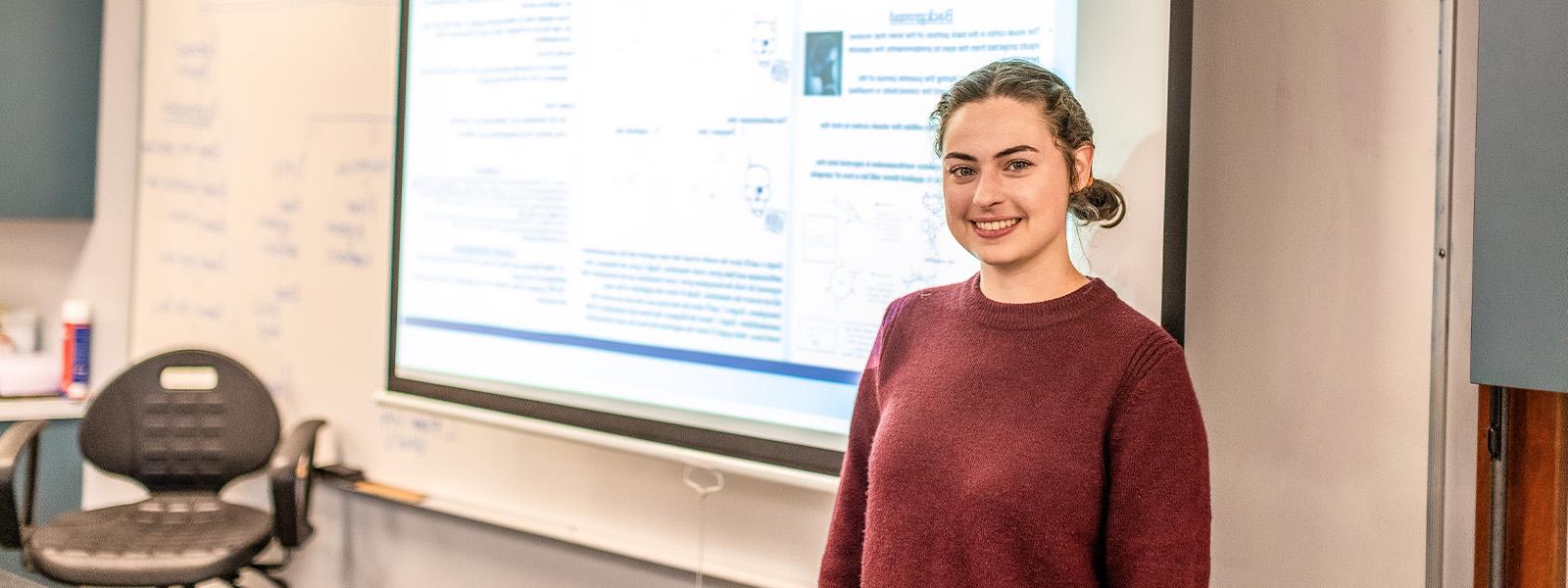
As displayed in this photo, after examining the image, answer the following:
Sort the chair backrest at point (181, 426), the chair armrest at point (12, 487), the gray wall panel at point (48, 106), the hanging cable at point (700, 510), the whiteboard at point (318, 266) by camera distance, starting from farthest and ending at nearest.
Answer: the gray wall panel at point (48, 106) < the chair backrest at point (181, 426) < the chair armrest at point (12, 487) < the whiteboard at point (318, 266) < the hanging cable at point (700, 510)

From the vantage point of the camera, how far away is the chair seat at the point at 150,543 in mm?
2246

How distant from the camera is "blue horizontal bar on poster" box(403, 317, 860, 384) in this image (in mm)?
1760

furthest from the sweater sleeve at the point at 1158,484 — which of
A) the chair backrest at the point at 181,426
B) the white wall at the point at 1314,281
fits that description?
the chair backrest at the point at 181,426

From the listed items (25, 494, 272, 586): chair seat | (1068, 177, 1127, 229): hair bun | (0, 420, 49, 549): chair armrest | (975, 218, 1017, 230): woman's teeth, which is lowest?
(25, 494, 272, 586): chair seat

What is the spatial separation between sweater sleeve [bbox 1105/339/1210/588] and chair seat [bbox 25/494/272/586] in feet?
6.21

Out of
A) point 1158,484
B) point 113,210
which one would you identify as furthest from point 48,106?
point 1158,484

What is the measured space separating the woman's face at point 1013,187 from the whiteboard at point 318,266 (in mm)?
910

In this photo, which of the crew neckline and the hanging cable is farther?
the hanging cable

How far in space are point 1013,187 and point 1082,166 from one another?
10cm

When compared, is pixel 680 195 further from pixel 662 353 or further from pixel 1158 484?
pixel 1158 484

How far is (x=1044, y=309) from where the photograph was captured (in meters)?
1.22

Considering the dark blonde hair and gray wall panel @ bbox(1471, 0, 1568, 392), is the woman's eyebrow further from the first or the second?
gray wall panel @ bbox(1471, 0, 1568, 392)

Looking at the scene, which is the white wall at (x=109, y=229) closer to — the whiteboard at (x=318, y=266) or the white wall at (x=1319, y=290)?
the whiteboard at (x=318, y=266)

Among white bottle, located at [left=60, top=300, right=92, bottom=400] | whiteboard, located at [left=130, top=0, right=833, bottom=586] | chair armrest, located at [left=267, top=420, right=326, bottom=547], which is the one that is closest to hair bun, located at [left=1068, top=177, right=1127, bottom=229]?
whiteboard, located at [left=130, top=0, right=833, bottom=586]
